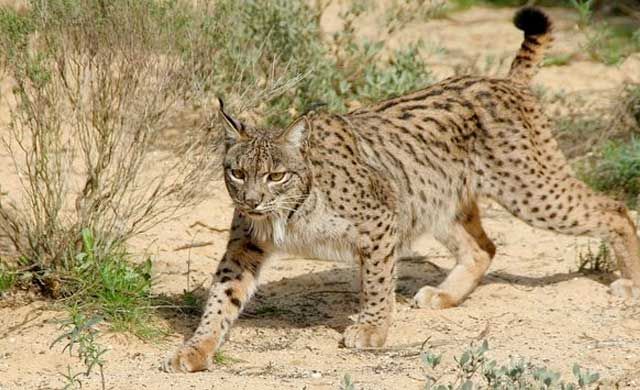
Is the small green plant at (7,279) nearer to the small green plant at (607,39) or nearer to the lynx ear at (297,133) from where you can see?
the lynx ear at (297,133)

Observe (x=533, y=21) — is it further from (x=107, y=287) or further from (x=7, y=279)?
(x=7, y=279)

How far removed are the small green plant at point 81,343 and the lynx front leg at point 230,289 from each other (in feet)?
1.32

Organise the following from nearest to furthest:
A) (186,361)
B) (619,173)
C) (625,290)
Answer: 1. (186,361)
2. (625,290)
3. (619,173)

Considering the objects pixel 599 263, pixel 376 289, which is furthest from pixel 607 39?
pixel 376 289

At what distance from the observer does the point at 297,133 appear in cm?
652

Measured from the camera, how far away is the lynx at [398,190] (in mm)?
6484

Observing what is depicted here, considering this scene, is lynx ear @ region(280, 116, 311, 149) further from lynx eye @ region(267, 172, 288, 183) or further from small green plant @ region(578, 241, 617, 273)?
small green plant @ region(578, 241, 617, 273)

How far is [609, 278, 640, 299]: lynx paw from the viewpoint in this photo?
24.5ft

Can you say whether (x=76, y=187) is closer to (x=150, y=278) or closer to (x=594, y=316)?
(x=150, y=278)

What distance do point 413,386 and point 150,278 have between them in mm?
1697

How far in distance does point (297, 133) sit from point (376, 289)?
3.09ft

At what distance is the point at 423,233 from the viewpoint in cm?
748

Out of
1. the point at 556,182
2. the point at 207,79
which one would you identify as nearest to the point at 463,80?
the point at 556,182

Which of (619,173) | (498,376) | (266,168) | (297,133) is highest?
(297,133)
